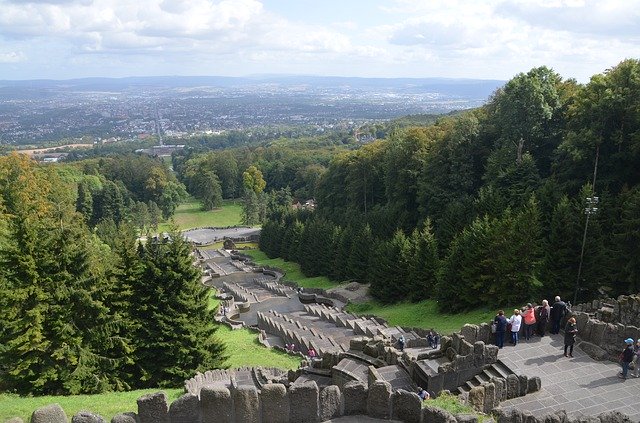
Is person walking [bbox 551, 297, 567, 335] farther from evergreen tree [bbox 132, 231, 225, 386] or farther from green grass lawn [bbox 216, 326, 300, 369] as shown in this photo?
evergreen tree [bbox 132, 231, 225, 386]

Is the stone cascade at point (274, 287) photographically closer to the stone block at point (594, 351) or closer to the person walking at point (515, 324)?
the person walking at point (515, 324)

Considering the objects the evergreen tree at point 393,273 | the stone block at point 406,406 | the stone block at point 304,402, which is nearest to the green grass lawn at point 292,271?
the evergreen tree at point 393,273

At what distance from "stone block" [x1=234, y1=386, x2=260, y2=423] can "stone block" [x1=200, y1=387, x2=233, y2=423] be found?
11 centimetres

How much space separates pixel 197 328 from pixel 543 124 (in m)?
31.3

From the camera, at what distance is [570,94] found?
136ft

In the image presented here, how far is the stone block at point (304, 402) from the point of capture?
1052 cm

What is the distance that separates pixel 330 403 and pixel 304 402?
576 mm

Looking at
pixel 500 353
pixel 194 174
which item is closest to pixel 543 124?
pixel 500 353

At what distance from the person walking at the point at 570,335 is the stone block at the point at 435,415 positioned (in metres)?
7.41

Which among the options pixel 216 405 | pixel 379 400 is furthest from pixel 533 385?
pixel 216 405

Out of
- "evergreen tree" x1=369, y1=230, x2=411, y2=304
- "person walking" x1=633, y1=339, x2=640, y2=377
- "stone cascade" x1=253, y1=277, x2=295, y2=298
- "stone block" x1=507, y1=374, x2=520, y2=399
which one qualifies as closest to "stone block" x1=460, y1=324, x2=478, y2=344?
"stone block" x1=507, y1=374, x2=520, y2=399

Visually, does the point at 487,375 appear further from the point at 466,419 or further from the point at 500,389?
the point at 466,419

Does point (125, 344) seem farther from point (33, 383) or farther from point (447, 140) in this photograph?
point (447, 140)

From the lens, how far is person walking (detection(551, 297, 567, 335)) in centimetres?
1761
